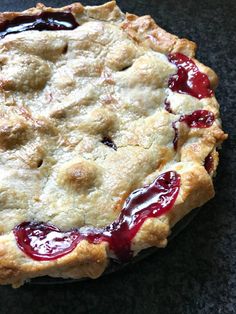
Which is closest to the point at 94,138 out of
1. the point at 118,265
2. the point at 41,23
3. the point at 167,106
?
the point at 167,106

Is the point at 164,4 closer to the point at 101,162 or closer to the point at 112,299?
the point at 101,162

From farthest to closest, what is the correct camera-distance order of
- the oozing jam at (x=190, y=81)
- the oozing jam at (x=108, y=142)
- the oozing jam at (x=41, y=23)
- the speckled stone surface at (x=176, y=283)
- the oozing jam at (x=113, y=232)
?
the oozing jam at (x=41, y=23) → the oozing jam at (x=190, y=81) → the oozing jam at (x=108, y=142) → the speckled stone surface at (x=176, y=283) → the oozing jam at (x=113, y=232)

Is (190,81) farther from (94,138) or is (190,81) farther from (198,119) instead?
(94,138)

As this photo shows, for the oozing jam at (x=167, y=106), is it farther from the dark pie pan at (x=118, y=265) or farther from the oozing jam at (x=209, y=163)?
the dark pie pan at (x=118, y=265)

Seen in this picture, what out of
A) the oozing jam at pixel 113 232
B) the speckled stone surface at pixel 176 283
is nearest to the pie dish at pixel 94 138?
the oozing jam at pixel 113 232

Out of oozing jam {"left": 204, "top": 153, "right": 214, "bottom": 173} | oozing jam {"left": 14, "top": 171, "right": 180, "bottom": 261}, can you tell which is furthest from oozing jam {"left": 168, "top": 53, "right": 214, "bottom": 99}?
oozing jam {"left": 14, "top": 171, "right": 180, "bottom": 261}

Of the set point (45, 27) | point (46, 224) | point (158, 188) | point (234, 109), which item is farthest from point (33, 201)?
point (234, 109)
